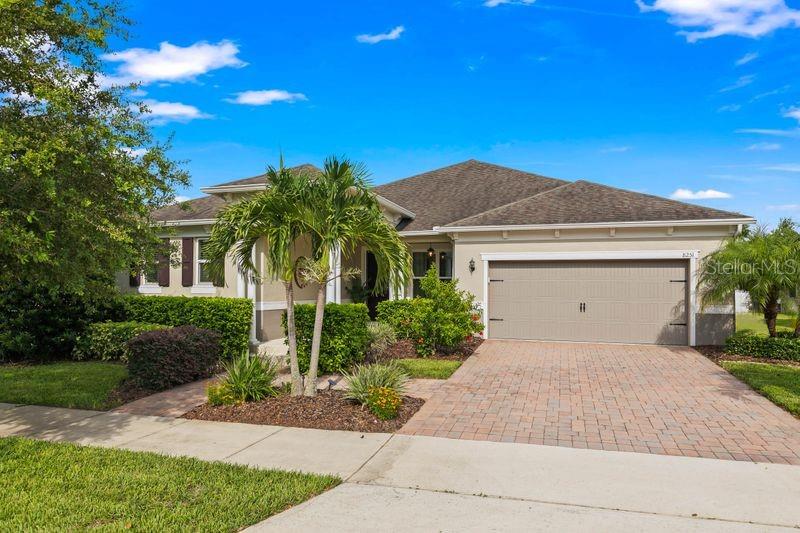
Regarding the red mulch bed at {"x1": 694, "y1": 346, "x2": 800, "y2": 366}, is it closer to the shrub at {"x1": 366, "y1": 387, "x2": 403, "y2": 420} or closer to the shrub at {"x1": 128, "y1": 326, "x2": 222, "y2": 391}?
the shrub at {"x1": 366, "y1": 387, "x2": 403, "y2": 420}

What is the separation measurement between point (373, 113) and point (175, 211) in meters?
7.86

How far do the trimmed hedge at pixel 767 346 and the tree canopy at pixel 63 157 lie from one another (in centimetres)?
1198

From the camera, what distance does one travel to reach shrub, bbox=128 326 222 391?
27.1ft

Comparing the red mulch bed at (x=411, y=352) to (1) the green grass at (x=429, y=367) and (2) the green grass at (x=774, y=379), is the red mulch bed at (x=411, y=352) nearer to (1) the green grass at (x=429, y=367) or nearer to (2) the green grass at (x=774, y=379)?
(1) the green grass at (x=429, y=367)

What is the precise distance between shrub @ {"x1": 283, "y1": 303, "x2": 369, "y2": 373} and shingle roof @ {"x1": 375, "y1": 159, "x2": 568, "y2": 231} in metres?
6.55

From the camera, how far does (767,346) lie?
1081 cm

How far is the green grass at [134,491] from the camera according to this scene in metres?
3.66

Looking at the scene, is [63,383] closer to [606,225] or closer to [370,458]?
[370,458]

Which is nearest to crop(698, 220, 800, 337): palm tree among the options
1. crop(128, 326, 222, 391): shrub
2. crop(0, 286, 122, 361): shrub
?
crop(128, 326, 222, 391): shrub

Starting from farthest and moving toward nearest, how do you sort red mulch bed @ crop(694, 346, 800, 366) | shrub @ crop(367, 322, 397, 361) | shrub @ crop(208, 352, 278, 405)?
shrub @ crop(367, 322, 397, 361) < red mulch bed @ crop(694, 346, 800, 366) < shrub @ crop(208, 352, 278, 405)

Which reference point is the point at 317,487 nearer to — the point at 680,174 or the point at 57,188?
the point at 57,188

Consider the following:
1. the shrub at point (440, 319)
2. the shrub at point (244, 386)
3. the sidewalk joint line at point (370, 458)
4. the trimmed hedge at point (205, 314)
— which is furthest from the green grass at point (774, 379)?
the trimmed hedge at point (205, 314)

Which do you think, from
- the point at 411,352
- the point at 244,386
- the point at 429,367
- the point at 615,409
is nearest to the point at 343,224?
the point at 244,386

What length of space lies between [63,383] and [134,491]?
582 cm
